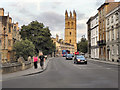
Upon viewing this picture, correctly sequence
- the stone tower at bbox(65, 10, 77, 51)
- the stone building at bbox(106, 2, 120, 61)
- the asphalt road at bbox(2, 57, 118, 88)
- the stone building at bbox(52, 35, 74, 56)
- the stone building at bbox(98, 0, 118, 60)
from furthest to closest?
the stone tower at bbox(65, 10, 77, 51)
the stone building at bbox(52, 35, 74, 56)
the stone building at bbox(98, 0, 118, 60)
the stone building at bbox(106, 2, 120, 61)
the asphalt road at bbox(2, 57, 118, 88)

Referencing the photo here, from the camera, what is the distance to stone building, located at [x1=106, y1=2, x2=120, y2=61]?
36875mm

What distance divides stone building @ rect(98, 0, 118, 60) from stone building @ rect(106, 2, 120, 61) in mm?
2231

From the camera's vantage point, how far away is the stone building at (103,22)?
44969mm

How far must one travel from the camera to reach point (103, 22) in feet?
156

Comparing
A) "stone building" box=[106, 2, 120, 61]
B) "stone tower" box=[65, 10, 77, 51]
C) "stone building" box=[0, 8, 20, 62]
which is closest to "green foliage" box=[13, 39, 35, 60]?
"stone building" box=[0, 8, 20, 62]

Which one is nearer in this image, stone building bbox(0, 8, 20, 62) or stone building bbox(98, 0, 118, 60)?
stone building bbox(0, 8, 20, 62)

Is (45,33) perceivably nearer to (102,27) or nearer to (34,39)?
(34,39)

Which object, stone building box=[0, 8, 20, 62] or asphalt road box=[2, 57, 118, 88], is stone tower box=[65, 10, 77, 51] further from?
asphalt road box=[2, 57, 118, 88]

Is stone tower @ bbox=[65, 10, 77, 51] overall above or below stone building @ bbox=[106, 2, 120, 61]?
above

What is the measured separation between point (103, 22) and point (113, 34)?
28.3 ft

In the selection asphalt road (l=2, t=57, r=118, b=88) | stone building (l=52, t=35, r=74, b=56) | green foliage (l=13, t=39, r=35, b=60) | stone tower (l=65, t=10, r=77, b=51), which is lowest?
asphalt road (l=2, t=57, r=118, b=88)

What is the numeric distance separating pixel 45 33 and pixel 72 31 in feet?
292

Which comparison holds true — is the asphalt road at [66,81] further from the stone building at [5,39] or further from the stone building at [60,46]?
the stone building at [60,46]

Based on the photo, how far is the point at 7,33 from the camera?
39.2 m
